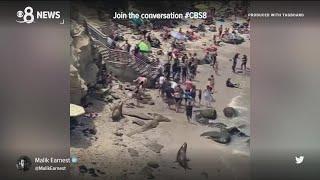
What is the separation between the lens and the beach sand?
120 inches

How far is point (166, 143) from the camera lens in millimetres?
3068

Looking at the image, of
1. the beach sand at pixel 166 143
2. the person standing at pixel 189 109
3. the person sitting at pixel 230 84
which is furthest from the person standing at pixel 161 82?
the person sitting at pixel 230 84

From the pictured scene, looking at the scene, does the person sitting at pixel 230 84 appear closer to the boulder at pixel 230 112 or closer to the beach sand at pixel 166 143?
the beach sand at pixel 166 143

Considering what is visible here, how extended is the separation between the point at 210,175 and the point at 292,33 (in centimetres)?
92

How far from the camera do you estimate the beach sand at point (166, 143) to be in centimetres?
305

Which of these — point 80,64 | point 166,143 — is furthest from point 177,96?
point 80,64

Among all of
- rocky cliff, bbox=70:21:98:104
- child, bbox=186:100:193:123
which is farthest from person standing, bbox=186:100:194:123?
rocky cliff, bbox=70:21:98:104

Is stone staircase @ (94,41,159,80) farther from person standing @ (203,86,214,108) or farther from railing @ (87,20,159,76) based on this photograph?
person standing @ (203,86,214,108)

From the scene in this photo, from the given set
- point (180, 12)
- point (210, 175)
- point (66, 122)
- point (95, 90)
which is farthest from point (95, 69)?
point (210, 175)

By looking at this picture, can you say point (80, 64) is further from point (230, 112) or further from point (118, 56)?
point (230, 112)

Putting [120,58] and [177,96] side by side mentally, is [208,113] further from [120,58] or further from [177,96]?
[120,58]

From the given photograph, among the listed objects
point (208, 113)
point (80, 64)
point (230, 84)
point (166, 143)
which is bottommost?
point (166, 143)

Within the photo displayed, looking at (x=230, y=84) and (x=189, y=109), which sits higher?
(x=230, y=84)
